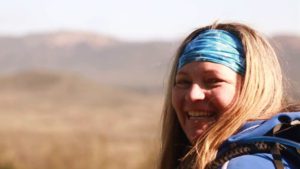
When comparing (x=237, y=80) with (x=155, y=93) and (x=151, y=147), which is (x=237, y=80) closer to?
(x=151, y=147)

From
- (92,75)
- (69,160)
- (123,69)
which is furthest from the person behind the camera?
(123,69)

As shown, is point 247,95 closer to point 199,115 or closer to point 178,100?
point 199,115

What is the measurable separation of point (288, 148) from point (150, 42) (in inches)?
6837

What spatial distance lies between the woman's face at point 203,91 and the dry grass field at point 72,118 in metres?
12.7

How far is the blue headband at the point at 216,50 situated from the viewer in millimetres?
2264

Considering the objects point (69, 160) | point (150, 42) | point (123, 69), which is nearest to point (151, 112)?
point (69, 160)

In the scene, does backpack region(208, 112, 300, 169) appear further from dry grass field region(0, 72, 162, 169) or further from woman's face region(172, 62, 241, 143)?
dry grass field region(0, 72, 162, 169)

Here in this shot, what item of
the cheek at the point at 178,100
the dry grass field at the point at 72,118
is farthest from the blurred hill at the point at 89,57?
the cheek at the point at 178,100

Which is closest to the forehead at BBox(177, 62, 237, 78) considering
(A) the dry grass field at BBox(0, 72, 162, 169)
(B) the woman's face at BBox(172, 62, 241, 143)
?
(B) the woman's face at BBox(172, 62, 241, 143)

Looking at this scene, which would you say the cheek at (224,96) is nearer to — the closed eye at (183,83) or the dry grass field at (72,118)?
the closed eye at (183,83)

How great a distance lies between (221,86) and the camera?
2.23 m

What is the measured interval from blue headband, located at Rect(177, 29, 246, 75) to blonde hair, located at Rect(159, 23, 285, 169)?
1.0 inches

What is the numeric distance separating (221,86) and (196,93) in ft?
0.28

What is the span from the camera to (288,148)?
1995mm
